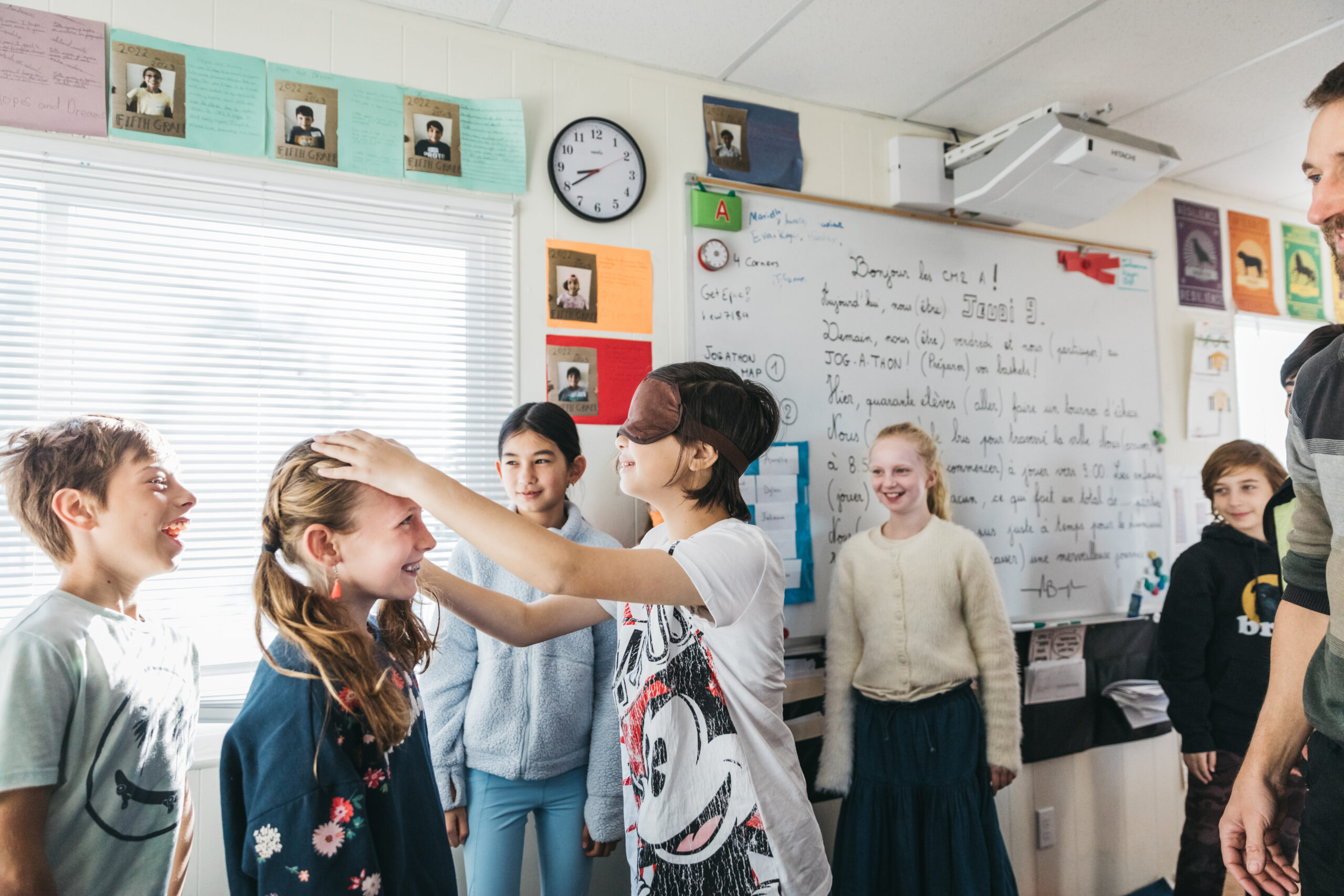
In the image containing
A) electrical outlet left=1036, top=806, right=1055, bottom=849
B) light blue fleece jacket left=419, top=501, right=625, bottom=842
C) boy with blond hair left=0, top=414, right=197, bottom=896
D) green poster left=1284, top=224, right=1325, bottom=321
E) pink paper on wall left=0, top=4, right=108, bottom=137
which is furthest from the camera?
green poster left=1284, top=224, right=1325, bottom=321

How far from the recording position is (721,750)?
3.91 ft

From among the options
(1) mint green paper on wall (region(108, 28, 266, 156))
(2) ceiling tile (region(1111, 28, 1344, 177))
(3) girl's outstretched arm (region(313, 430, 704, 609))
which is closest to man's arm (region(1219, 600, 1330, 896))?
(3) girl's outstretched arm (region(313, 430, 704, 609))

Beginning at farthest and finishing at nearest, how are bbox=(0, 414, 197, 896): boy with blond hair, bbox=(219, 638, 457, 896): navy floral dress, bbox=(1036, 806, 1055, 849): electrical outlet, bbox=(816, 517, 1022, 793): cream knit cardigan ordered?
bbox=(1036, 806, 1055, 849): electrical outlet
bbox=(816, 517, 1022, 793): cream knit cardigan
bbox=(0, 414, 197, 896): boy with blond hair
bbox=(219, 638, 457, 896): navy floral dress

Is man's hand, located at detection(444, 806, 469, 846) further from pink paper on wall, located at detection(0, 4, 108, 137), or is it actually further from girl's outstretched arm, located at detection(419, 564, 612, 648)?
pink paper on wall, located at detection(0, 4, 108, 137)

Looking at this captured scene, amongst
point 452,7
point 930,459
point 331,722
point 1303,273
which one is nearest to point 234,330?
point 452,7

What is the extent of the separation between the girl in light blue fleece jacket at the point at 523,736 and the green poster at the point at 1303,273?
139 inches

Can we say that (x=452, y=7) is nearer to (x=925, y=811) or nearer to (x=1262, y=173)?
(x=925, y=811)

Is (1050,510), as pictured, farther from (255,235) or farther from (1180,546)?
(255,235)

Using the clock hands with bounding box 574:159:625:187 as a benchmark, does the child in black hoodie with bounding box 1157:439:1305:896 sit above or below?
below

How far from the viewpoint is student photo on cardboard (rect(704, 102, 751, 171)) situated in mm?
2330

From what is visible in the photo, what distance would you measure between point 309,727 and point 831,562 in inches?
69.0

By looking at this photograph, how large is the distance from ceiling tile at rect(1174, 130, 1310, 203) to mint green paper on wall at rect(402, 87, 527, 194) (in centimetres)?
272

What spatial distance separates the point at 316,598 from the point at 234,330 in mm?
1031

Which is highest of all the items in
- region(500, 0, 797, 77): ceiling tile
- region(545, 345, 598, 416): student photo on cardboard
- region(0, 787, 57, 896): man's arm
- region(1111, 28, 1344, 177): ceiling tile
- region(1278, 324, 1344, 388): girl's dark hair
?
region(1111, 28, 1344, 177): ceiling tile
